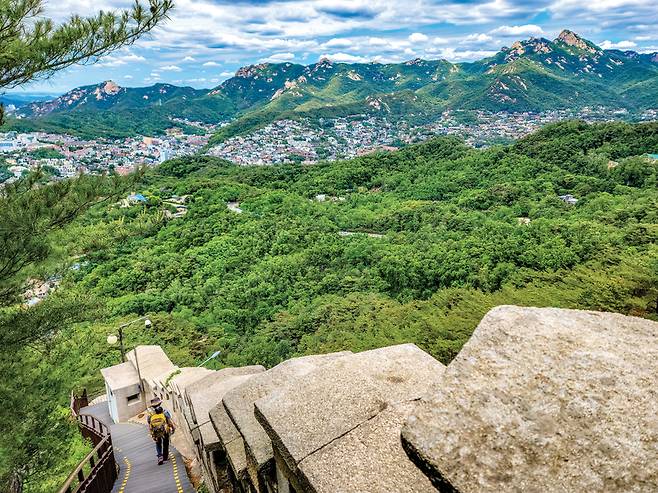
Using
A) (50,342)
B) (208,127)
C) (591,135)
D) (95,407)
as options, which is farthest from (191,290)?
(208,127)

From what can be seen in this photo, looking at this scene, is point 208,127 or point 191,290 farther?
point 208,127

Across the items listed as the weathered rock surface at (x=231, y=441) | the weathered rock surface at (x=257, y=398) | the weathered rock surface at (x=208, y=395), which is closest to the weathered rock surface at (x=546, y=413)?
the weathered rock surface at (x=257, y=398)

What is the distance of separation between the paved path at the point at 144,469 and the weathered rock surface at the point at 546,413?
20.0 ft

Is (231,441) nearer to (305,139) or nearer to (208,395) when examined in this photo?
(208,395)

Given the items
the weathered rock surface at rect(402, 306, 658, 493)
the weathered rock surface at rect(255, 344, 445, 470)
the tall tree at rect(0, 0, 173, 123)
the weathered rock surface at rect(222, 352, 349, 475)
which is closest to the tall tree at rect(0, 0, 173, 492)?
the tall tree at rect(0, 0, 173, 123)

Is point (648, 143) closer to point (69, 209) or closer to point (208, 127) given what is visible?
point (69, 209)

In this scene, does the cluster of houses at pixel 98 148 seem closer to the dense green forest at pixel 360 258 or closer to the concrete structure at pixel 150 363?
the dense green forest at pixel 360 258

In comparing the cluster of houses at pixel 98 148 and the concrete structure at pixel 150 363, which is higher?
the concrete structure at pixel 150 363

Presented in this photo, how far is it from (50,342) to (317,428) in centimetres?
565

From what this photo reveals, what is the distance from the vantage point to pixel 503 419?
5.79 ft

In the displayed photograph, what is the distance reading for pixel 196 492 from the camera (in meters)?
6.60

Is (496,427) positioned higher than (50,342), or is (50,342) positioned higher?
(496,427)

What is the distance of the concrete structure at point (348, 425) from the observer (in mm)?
2256

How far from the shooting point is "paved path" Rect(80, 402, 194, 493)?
22.3 feet
